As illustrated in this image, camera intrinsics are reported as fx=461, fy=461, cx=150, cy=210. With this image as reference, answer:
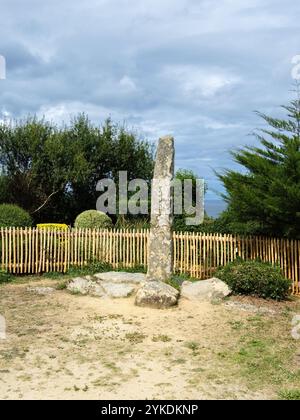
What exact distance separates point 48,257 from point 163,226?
4.71 metres

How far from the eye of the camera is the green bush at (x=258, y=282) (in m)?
10.8

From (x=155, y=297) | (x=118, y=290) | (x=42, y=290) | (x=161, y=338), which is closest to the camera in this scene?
(x=161, y=338)

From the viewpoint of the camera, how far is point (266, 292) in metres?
10.9

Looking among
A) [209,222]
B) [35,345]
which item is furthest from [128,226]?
[35,345]

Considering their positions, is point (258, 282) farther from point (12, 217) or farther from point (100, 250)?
point (12, 217)

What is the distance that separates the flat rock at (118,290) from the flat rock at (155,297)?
0.73 meters

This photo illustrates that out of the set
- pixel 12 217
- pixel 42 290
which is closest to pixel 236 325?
pixel 42 290

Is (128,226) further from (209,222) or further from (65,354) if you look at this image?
(65,354)

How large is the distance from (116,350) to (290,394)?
279 cm

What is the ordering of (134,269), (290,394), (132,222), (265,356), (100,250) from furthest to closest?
(132,222), (100,250), (134,269), (265,356), (290,394)

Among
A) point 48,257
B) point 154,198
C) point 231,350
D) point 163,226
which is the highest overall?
point 154,198

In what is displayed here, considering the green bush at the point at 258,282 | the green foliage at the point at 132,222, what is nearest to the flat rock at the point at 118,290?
the green bush at the point at 258,282

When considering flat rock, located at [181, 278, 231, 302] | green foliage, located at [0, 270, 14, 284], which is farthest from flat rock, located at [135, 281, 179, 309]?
green foliage, located at [0, 270, 14, 284]

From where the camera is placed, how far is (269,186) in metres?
11.7
